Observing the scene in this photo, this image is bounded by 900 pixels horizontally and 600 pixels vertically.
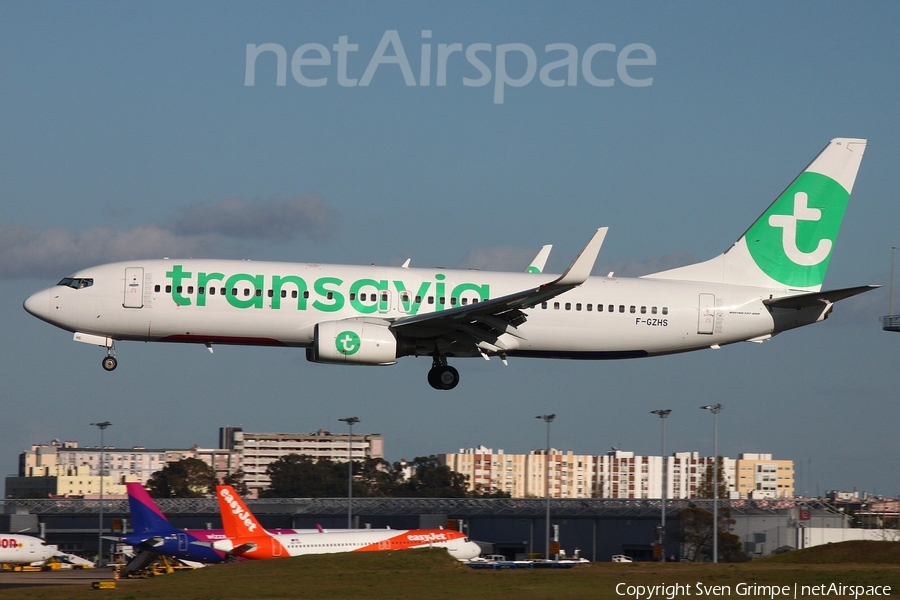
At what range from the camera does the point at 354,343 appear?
139 ft

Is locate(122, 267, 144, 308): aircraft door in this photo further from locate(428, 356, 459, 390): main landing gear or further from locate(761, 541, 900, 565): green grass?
locate(761, 541, 900, 565): green grass

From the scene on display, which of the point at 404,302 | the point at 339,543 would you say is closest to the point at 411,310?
the point at 404,302

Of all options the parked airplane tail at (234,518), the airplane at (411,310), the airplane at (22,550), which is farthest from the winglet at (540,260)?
the airplane at (22,550)

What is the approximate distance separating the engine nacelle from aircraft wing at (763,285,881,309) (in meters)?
15.1

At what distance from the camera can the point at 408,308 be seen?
44.0 meters

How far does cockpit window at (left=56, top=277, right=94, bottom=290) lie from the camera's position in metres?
44.0

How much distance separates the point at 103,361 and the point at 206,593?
12972 millimetres

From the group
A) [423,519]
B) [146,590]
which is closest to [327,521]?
[423,519]

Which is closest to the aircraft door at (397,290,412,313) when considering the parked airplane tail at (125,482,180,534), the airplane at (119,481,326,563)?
the airplane at (119,481,326,563)

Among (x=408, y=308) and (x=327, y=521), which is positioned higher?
(x=408, y=308)

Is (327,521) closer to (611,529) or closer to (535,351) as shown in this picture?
(611,529)

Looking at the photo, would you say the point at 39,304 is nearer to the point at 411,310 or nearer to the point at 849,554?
the point at 411,310

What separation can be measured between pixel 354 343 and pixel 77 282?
10.8 metres

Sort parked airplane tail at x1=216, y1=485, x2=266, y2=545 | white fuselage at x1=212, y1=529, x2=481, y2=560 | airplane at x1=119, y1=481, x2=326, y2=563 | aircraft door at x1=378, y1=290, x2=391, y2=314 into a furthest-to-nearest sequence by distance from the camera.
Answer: airplane at x1=119, y1=481, x2=326, y2=563 → parked airplane tail at x1=216, y1=485, x2=266, y2=545 → white fuselage at x1=212, y1=529, x2=481, y2=560 → aircraft door at x1=378, y1=290, x2=391, y2=314
